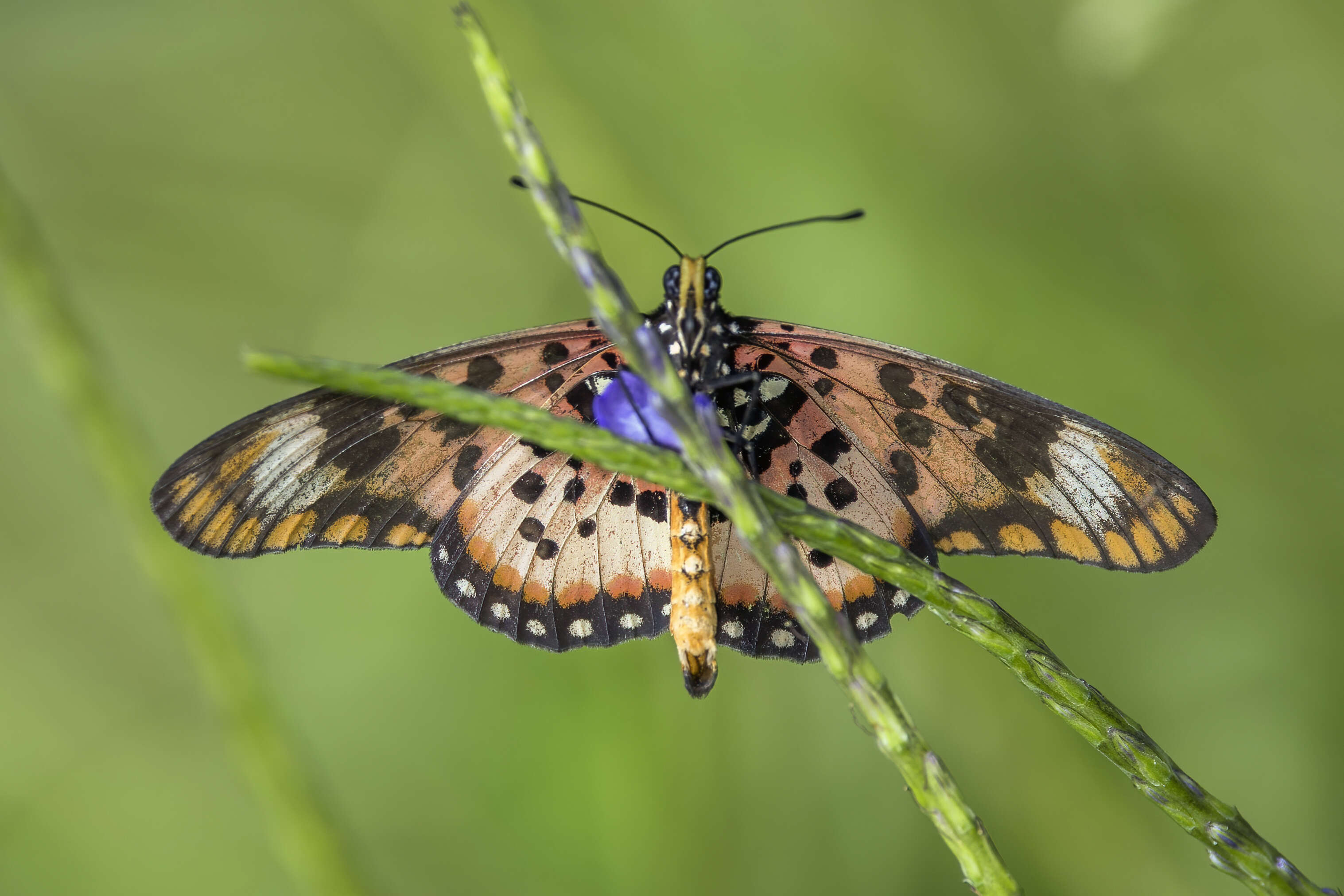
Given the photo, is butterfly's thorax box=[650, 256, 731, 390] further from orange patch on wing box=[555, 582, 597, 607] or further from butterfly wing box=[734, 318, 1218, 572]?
orange patch on wing box=[555, 582, 597, 607]

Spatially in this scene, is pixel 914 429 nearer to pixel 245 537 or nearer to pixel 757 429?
pixel 757 429

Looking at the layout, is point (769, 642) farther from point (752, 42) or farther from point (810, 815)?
point (752, 42)

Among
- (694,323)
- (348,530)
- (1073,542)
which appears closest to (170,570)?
(348,530)

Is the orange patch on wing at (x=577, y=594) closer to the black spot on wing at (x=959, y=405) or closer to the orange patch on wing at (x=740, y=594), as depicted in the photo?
the orange patch on wing at (x=740, y=594)

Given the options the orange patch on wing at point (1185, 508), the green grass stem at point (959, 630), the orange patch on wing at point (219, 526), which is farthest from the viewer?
the orange patch on wing at point (219, 526)

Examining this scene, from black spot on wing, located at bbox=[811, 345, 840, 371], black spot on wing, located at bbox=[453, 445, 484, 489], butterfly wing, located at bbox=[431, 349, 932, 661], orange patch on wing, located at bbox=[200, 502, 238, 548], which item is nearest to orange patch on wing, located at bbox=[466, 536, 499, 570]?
butterfly wing, located at bbox=[431, 349, 932, 661]

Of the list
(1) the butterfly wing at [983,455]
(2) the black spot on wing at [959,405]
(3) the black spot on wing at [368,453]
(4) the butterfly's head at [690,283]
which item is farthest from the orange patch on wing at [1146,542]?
(3) the black spot on wing at [368,453]
